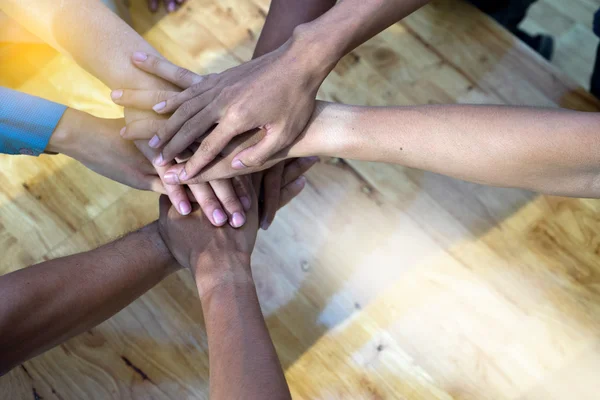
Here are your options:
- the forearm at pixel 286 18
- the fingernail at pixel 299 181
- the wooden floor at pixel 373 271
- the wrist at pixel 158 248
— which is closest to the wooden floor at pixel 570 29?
the wooden floor at pixel 373 271

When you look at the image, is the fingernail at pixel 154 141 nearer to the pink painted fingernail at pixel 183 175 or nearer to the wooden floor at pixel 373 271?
the pink painted fingernail at pixel 183 175

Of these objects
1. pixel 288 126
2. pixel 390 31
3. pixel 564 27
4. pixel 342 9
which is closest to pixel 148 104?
pixel 288 126

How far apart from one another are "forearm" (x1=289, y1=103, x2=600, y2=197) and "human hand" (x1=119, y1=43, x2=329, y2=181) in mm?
57

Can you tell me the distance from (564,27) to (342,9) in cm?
95

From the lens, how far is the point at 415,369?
1.02m

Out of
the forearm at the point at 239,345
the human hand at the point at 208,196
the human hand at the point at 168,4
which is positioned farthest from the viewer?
the human hand at the point at 168,4

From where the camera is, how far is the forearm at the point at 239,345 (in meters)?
0.71

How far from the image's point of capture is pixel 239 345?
79 cm

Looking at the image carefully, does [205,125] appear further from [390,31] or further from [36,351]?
[390,31]

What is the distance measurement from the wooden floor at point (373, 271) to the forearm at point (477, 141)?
0.90 ft

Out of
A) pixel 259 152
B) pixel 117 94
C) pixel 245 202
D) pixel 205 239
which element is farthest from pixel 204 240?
pixel 117 94

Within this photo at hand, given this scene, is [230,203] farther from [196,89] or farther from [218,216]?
[196,89]

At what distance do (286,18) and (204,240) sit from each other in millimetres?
497

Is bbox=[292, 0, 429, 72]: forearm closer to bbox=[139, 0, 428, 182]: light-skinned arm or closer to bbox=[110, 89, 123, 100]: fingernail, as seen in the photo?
bbox=[139, 0, 428, 182]: light-skinned arm
